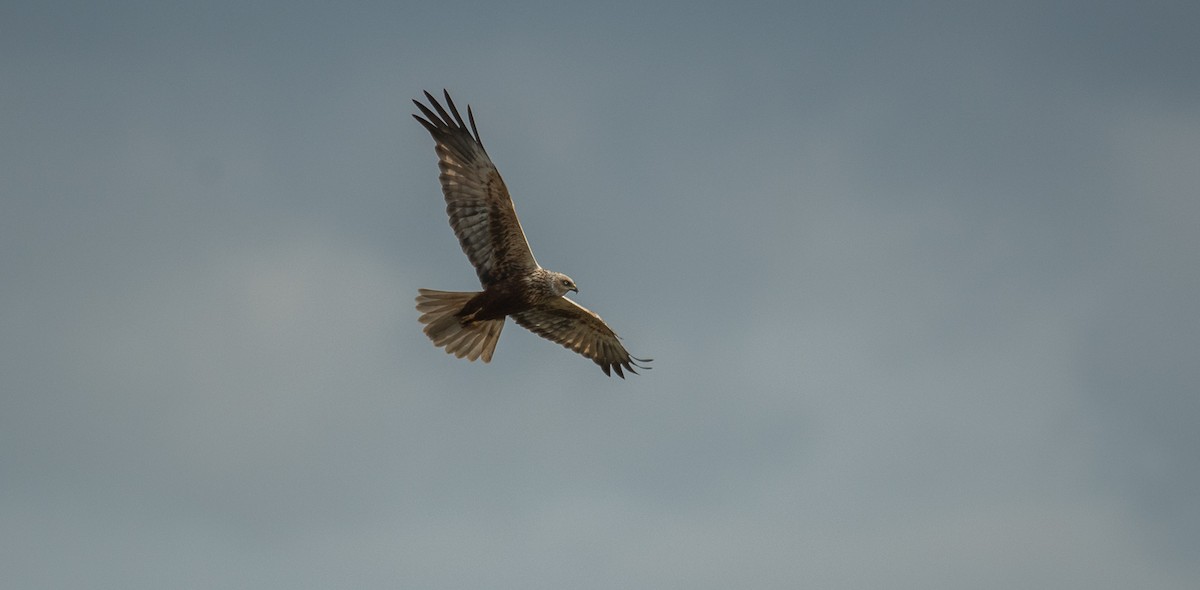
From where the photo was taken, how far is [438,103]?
18828 mm

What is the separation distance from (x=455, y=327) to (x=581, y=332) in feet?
7.68

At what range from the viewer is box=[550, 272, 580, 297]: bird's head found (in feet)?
63.7

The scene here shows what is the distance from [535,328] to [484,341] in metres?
1.42

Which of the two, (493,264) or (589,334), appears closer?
(493,264)

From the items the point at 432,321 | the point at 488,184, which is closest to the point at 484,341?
the point at 432,321

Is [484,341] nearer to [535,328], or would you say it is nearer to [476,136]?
[535,328]

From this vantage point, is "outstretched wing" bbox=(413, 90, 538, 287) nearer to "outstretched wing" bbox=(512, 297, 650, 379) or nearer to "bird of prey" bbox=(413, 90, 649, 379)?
"bird of prey" bbox=(413, 90, 649, 379)

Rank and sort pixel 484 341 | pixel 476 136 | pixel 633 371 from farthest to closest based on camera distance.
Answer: pixel 633 371
pixel 484 341
pixel 476 136

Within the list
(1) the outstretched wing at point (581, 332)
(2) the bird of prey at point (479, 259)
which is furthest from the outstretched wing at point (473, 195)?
(1) the outstretched wing at point (581, 332)

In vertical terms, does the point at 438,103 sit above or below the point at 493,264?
above

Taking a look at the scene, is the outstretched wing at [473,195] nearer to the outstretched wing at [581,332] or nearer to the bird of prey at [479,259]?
the bird of prey at [479,259]

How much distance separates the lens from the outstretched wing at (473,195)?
1859cm

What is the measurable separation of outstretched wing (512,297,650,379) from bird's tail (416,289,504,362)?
3.00 ft

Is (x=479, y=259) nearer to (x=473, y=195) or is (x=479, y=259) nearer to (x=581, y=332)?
(x=473, y=195)
